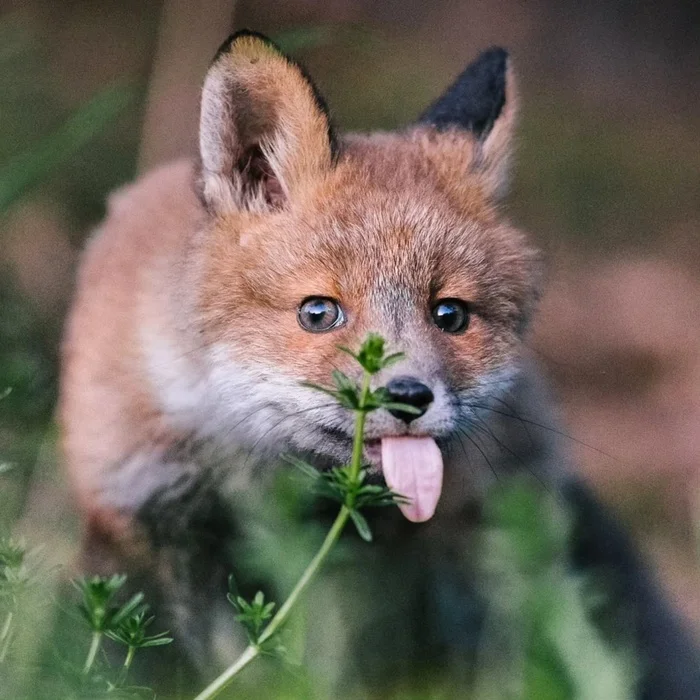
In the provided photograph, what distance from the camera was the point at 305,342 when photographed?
2.41 m

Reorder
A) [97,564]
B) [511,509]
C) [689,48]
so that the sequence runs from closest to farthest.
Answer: [511,509]
[97,564]
[689,48]

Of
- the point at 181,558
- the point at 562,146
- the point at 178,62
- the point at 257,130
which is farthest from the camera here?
the point at 562,146

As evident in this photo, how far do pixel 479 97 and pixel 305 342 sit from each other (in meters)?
1.03

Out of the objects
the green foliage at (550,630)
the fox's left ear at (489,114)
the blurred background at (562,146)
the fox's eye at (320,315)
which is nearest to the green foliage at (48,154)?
the fox's eye at (320,315)

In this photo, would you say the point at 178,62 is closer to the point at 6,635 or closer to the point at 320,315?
the point at 320,315

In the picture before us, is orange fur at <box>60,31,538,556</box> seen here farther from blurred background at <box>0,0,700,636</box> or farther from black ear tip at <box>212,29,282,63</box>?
blurred background at <box>0,0,700,636</box>

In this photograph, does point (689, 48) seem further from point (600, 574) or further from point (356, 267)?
point (356, 267)

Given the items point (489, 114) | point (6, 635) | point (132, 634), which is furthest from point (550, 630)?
point (489, 114)

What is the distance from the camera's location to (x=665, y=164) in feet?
19.2

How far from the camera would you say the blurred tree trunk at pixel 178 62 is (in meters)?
4.61

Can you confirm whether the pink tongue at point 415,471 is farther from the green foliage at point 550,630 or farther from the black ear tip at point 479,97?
the black ear tip at point 479,97

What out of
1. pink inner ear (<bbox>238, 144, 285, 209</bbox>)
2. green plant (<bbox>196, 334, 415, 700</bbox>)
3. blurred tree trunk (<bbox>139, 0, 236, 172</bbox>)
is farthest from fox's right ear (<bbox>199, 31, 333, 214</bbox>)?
blurred tree trunk (<bbox>139, 0, 236, 172</bbox>)

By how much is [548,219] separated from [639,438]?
4.19 ft

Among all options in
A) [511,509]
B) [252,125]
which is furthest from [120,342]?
[511,509]
